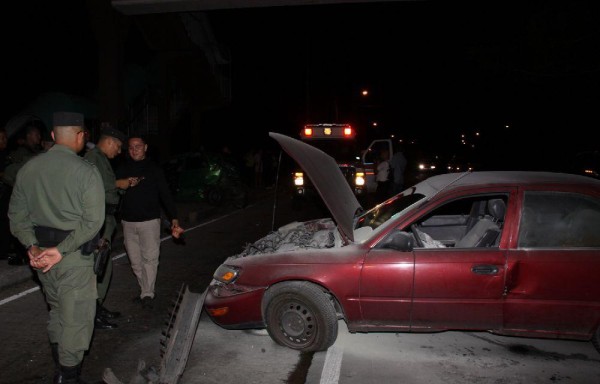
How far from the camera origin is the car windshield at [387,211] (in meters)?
4.58

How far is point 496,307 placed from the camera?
12.9 ft

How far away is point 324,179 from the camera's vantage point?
468cm

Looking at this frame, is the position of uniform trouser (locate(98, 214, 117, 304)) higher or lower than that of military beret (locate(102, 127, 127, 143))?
lower

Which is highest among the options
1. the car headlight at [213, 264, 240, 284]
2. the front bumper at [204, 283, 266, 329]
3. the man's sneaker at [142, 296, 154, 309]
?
the car headlight at [213, 264, 240, 284]

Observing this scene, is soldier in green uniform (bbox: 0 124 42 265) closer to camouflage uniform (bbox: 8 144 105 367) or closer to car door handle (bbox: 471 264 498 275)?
camouflage uniform (bbox: 8 144 105 367)

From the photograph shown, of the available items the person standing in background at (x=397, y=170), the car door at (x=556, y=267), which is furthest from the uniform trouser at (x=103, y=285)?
the person standing in background at (x=397, y=170)

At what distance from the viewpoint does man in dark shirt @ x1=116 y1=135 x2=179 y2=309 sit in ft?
17.0

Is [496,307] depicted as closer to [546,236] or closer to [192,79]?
[546,236]

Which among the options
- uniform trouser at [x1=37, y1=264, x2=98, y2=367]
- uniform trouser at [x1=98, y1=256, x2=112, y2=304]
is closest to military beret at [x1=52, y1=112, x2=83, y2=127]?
uniform trouser at [x1=37, y1=264, x2=98, y2=367]

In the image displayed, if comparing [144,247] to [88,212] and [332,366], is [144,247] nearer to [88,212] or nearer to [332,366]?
[88,212]

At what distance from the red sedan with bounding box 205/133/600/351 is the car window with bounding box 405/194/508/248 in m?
0.09

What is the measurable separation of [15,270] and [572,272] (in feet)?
22.7

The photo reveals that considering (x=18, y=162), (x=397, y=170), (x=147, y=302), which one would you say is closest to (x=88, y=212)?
(x=147, y=302)

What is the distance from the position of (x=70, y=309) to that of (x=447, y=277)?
2.91m
